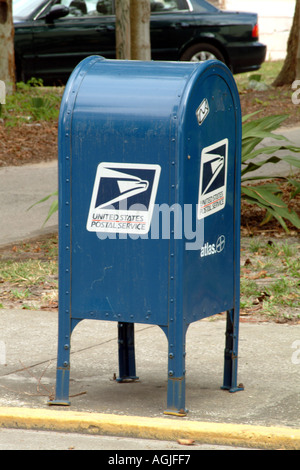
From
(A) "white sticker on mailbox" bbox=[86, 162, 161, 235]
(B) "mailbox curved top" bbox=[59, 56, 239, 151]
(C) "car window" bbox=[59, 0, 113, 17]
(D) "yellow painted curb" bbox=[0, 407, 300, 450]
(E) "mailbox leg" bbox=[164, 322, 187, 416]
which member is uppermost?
(C) "car window" bbox=[59, 0, 113, 17]

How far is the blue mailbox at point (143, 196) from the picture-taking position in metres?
4.47

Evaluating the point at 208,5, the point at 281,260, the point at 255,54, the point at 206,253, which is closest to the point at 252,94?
the point at 255,54

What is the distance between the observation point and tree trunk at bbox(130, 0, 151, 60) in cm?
1155

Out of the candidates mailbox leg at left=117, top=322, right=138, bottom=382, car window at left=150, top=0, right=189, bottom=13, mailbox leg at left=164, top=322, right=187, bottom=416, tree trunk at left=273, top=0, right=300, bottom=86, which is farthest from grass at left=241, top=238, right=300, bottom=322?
tree trunk at left=273, top=0, right=300, bottom=86

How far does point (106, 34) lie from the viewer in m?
16.6

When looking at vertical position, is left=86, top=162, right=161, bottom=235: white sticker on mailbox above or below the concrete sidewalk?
above

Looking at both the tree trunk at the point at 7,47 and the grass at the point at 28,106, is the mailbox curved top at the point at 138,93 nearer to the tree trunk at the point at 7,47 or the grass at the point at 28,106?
the grass at the point at 28,106

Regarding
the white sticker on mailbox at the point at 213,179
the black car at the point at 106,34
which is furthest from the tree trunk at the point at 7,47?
the white sticker on mailbox at the point at 213,179

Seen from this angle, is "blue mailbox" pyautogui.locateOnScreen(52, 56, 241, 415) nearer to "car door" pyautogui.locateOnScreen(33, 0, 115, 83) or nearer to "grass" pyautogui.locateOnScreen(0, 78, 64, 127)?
"grass" pyautogui.locateOnScreen(0, 78, 64, 127)

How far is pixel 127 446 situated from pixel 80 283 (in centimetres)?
90

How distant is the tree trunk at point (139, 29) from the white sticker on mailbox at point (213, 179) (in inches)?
274

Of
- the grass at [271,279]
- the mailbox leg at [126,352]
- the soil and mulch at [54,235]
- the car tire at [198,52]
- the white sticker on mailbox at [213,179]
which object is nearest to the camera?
the white sticker on mailbox at [213,179]

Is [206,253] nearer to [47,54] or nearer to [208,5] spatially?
[47,54]

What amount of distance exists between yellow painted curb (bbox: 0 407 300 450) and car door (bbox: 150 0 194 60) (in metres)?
13.1
